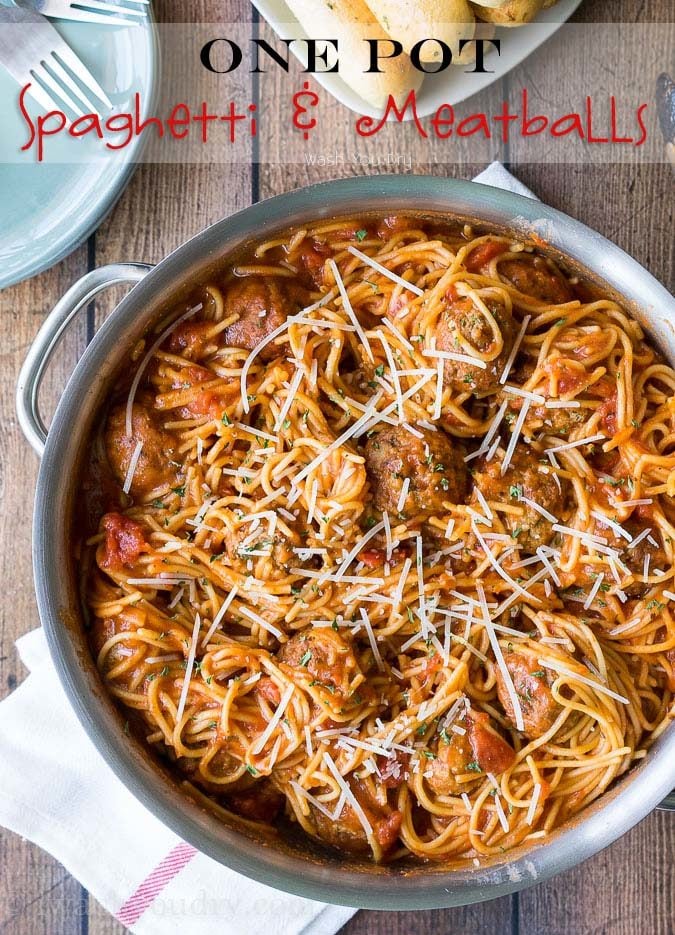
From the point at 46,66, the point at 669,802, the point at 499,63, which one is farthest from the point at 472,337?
the point at 46,66

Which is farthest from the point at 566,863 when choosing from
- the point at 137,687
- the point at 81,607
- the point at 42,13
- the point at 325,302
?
the point at 42,13

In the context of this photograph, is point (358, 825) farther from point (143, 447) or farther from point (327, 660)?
point (143, 447)

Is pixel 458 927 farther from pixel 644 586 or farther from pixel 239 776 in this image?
pixel 644 586

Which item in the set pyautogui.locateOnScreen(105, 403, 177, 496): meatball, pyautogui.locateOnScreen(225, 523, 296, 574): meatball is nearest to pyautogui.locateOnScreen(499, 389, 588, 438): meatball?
pyautogui.locateOnScreen(225, 523, 296, 574): meatball

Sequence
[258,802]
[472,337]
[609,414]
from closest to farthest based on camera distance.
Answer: [472,337]
[609,414]
[258,802]

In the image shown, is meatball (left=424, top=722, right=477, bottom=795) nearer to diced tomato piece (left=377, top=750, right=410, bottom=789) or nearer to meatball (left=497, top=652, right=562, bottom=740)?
diced tomato piece (left=377, top=750, right=410, bottom=789)
